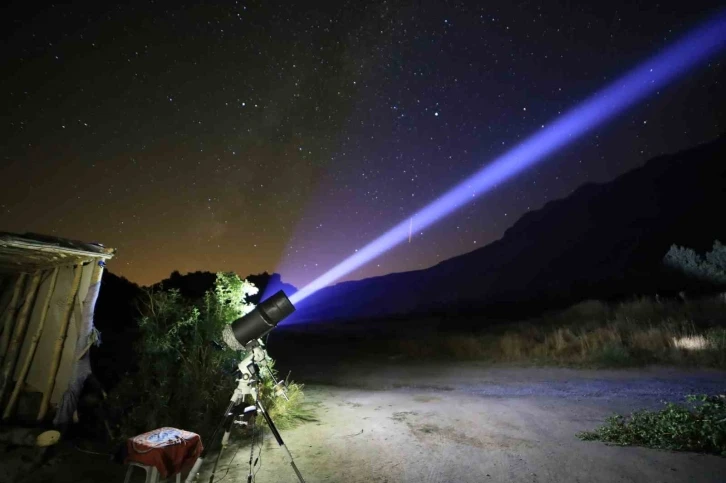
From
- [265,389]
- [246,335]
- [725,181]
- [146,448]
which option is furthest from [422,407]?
[725,181]

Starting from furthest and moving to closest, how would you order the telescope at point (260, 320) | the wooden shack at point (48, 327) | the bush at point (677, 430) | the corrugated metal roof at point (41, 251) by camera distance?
the wooden shack at point (48, 327)
the corrugated metal roof at point (41, 251)
the bush at point (677, 430)
the telescope at point (260, 320)

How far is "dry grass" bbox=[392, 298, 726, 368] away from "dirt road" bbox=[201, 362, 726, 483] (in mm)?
1397

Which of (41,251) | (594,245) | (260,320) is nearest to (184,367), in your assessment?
(41,251)

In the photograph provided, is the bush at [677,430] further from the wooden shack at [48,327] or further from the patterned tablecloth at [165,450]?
the wooden shack at [48,327]

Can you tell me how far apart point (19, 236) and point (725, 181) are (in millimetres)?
64667

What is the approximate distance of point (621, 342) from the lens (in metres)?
13.6

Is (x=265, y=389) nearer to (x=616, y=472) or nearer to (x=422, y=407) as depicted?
(x=422, y=407)

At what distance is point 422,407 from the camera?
27.9 feet

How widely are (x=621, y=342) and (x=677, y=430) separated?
31.7ft

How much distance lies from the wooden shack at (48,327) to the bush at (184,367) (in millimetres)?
831

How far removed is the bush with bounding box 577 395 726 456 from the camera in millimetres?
5000

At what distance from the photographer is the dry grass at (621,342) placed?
11775 mm

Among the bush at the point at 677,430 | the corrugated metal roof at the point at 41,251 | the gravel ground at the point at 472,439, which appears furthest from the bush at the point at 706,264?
the corrugated metal roof at the point at 41,251

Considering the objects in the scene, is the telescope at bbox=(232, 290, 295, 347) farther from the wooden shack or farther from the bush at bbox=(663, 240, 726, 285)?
the bush at bbox=(663, 240, 726, 285)
